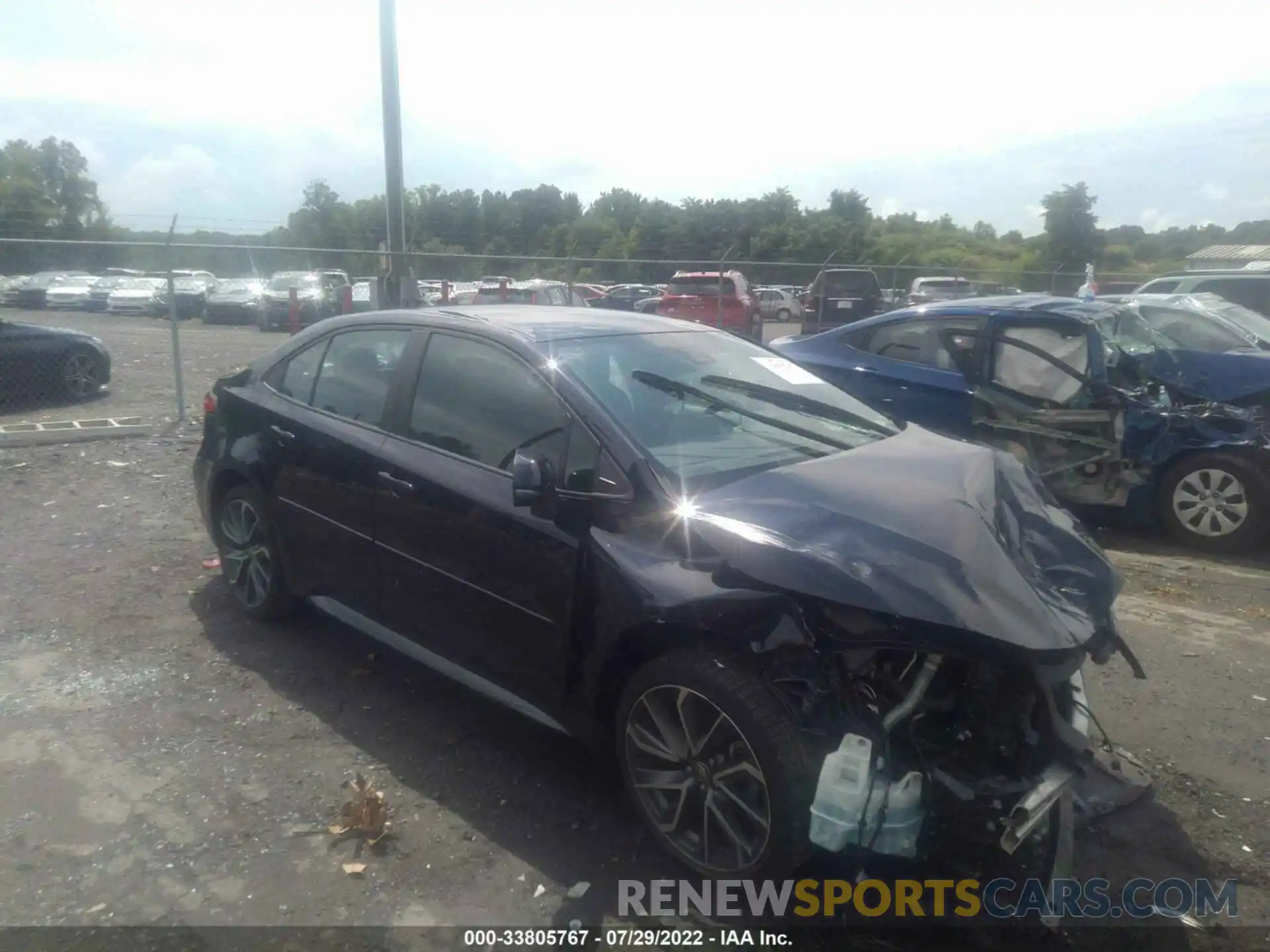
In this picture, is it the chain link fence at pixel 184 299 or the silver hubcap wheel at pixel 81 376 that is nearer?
the chain link fence at pixel 184 299

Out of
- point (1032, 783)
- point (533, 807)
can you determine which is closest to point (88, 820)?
point (533, 807)

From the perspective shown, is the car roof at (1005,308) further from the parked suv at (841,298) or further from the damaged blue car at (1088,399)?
the parked suv at (841,298)

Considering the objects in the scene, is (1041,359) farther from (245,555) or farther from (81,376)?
(81,376)

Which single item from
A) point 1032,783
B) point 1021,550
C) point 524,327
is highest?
point 524,327

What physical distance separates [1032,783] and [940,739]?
264 millimetres

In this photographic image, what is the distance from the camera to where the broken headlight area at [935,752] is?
105 inches

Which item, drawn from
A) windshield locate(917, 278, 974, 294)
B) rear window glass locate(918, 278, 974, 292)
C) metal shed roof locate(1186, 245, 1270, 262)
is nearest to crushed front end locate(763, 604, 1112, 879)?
windshield locate(917, 278, 974, 294)

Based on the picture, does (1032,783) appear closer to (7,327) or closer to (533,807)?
(533,807)

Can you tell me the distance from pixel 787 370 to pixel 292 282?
2132 centimetres

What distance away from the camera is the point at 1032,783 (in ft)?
A: 9.07

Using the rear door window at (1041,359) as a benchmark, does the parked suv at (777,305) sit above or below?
below

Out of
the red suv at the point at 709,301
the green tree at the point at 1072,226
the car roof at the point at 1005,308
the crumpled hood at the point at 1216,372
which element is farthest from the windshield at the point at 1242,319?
→ the green tree at the point at 1072,226

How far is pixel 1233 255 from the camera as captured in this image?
39.4 m

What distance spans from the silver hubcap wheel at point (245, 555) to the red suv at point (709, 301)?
14.8 metres
